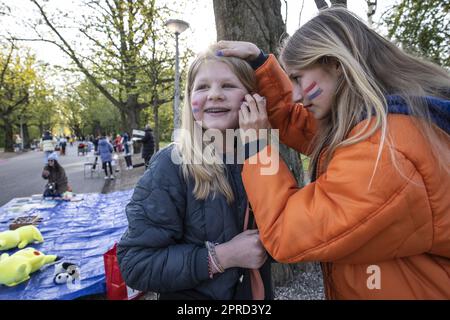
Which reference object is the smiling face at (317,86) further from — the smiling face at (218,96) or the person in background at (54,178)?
the person in background at (54,178)

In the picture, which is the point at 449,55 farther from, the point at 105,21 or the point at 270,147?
the point at 105,21

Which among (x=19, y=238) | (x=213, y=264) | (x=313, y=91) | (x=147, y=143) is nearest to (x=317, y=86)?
(x=313, y=91)

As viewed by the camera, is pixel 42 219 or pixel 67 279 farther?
pixel 42 219

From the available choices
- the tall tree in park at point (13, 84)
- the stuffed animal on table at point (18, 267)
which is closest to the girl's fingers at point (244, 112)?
the stuffed animal on table at point (18, 267)

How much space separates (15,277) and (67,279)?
0.58 m

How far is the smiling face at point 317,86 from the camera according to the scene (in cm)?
125

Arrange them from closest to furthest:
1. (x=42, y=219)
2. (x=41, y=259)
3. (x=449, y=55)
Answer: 1. (x=41, y=259)
2. (x=42, y=219)
3. (x=449, y=55)

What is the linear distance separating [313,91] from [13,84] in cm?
3377

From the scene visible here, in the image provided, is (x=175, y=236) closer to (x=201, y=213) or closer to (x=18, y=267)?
(x=201, y=213)

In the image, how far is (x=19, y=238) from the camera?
4.66 m

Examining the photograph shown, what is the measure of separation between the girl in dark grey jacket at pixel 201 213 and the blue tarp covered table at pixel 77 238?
2.74 metres

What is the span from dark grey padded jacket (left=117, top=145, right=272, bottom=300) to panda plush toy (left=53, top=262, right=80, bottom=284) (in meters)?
2.84
